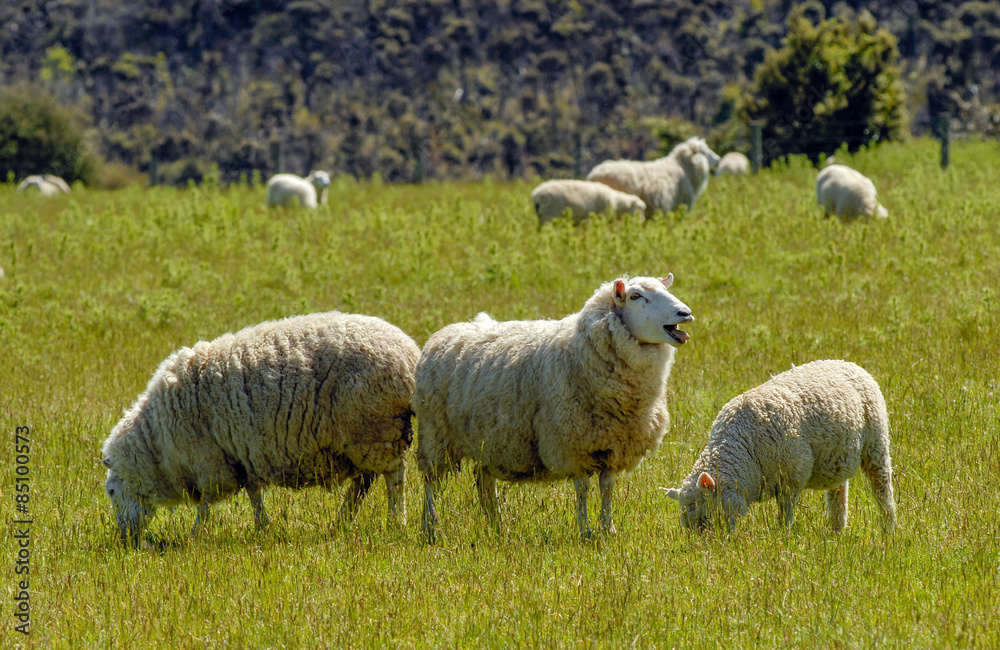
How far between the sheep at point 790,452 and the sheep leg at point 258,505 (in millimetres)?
2660

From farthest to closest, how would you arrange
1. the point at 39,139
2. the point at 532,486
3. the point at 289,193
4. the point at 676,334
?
the point at 39,139
the point at 289,193
the point at 532,486
the point at 676,334

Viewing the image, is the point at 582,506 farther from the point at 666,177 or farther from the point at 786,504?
the point at 666,177

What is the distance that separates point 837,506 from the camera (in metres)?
6.33

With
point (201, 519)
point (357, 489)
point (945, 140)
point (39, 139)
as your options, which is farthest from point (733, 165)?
point (39, 139)

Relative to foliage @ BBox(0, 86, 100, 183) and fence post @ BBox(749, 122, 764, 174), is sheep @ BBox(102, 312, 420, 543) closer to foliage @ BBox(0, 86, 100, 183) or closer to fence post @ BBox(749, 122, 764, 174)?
fence post @ BBox(749, 122, 764, 174)

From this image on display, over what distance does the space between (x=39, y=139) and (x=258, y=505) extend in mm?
40712

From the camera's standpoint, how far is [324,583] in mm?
5418

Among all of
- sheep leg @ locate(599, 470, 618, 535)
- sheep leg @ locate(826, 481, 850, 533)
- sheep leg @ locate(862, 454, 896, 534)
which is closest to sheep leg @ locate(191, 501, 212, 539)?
sheep leg @ locate(599, 470, 618, 535)

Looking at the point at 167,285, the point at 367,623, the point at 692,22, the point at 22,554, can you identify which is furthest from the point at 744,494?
the point at 692,22

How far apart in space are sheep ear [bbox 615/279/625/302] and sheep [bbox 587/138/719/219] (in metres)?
10.6

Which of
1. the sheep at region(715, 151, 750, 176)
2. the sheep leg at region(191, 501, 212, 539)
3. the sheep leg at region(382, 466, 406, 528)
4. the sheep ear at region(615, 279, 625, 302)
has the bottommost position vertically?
the sheep at region(715, 151, 750, 176)

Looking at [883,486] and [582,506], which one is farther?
[883,486]

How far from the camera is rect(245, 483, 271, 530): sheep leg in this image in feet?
21.9

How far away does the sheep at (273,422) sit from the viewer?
671 cm
